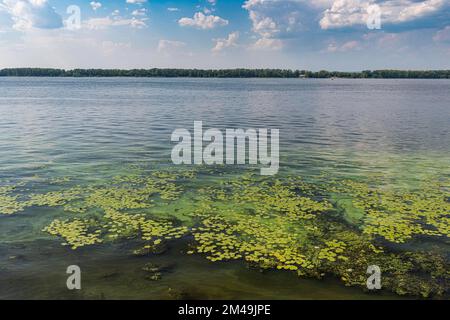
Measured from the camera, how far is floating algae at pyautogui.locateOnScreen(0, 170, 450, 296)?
10.1 m

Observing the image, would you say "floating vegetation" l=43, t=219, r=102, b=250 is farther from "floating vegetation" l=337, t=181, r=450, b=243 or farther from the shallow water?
"floating vegetation" l=337, t=181, r=450, b=243

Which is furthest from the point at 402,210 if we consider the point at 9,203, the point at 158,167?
the point at 9,203

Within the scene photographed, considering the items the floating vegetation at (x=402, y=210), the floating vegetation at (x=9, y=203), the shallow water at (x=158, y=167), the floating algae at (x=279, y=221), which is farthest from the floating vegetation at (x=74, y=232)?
the floating vegetation at (x=402, y=210)

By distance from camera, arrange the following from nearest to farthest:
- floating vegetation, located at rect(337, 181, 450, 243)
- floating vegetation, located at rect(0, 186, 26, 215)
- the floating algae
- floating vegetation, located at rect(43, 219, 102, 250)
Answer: the floating algae → floating vegetation, located at rect(43, 219, 102, 250) → floating vegetation, located at rect(337, 181, 450, 243) → floating vegetation, located at rect(0, 186, 26, 215)

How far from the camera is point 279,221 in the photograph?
1279cm

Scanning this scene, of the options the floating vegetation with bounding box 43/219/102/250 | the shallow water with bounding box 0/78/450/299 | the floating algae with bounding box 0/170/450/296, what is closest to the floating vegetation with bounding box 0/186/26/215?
the floating algae with bounding box 0/170/450/296

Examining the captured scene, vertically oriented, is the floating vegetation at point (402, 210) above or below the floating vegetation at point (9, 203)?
below

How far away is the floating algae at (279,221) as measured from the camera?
33.1 feet

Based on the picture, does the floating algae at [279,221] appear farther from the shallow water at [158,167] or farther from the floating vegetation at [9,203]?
the shallow water at [158,167]

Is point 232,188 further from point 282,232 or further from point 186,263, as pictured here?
point 186,263

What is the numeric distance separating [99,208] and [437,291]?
35.2 ft

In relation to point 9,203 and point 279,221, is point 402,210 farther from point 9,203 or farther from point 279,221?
point 9,203

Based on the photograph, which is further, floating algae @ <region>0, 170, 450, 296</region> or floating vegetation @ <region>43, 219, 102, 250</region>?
floating vegetation @ <region>43, 219, 102, 250</region>

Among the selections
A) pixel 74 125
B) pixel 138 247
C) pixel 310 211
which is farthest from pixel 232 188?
pixel 74 125
